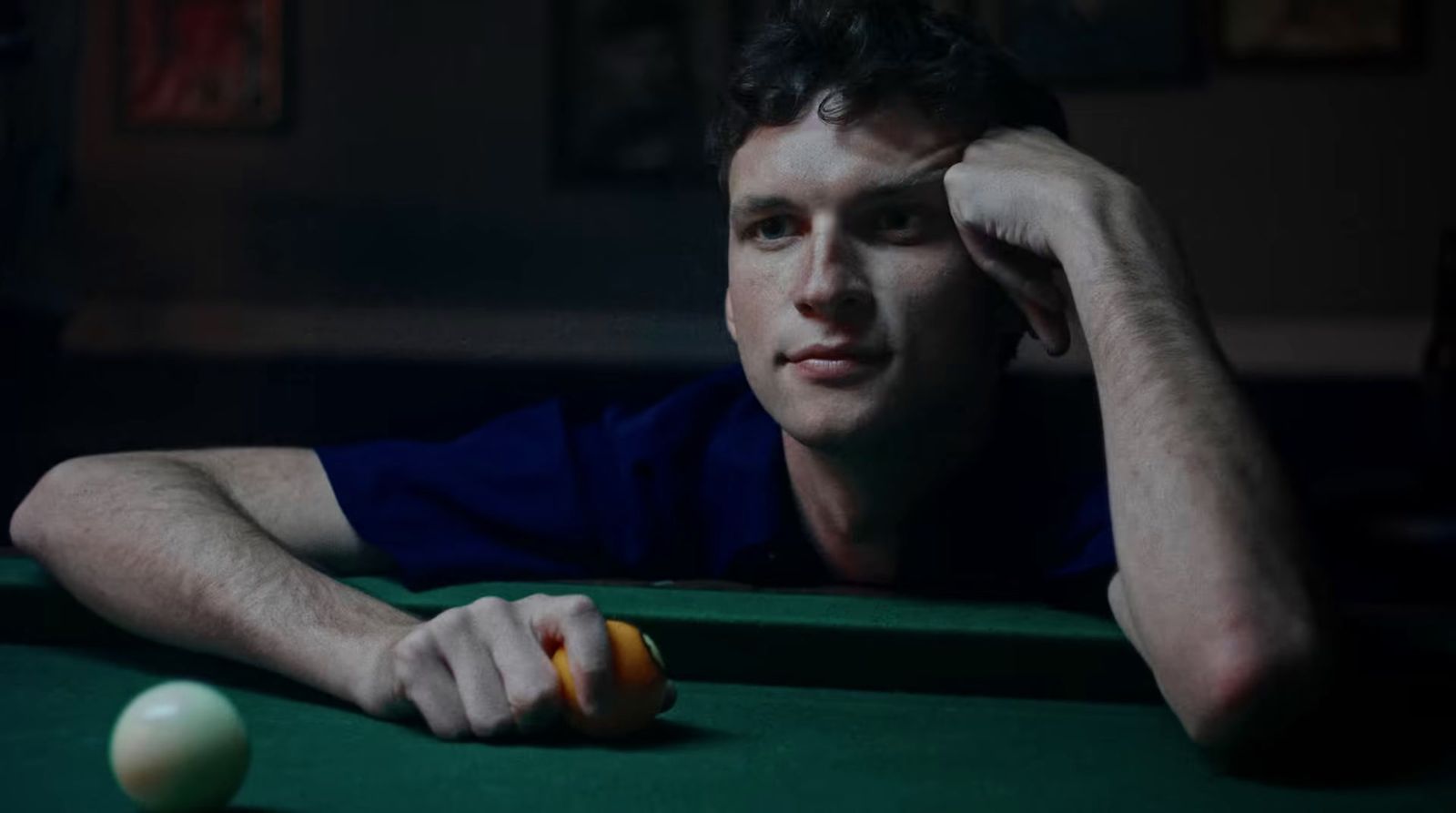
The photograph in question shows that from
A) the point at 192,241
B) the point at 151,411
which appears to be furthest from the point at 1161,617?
the point at 192,241

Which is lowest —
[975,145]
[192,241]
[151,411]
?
[151,411]

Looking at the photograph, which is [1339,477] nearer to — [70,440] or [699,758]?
[70,440]

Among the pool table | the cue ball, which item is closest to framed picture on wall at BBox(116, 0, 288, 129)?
the pool table

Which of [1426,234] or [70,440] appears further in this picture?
[1426,234]

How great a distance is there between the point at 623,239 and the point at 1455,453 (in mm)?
2894

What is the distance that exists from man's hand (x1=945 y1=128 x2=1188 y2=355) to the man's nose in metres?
0.15

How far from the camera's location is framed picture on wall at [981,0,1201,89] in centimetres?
607

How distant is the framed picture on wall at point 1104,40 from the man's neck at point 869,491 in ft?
13.3

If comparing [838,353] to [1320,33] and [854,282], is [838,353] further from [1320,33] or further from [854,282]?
[1320,33]

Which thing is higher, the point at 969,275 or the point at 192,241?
the point at 969,275

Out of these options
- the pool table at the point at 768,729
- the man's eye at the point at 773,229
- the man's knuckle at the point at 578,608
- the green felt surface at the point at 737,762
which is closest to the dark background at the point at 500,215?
the man's eye at the point at 773,229

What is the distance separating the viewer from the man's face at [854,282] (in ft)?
6.63

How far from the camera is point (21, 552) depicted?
90.0 inches

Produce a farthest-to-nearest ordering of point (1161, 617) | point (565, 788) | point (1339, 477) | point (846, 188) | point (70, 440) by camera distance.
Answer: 1. point (1339, 477)
2. point (70, 440)
3. point (846, 188)
4. point (1161, 617)
5. point (565, 788)
